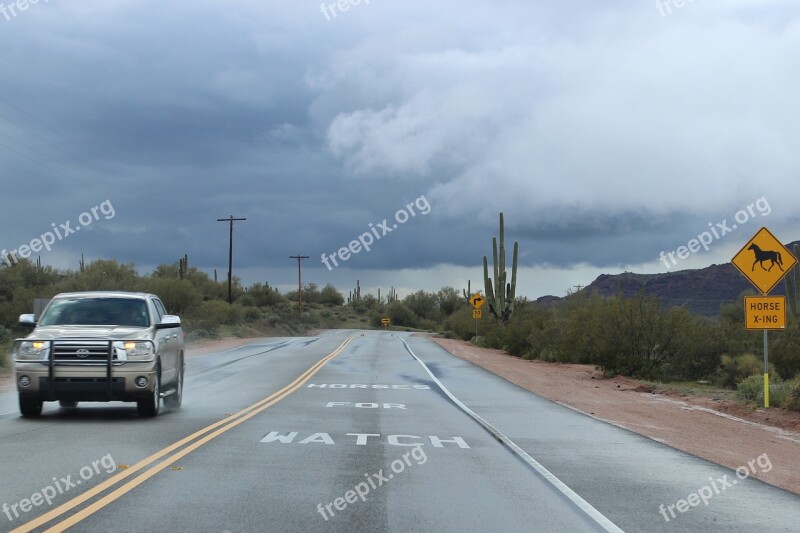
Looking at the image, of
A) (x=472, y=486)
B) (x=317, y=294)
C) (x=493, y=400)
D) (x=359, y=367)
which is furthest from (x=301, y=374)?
(x=317, y=294)

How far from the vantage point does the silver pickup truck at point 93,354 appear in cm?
1364

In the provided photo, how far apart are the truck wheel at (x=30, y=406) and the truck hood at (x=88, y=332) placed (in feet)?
3.19

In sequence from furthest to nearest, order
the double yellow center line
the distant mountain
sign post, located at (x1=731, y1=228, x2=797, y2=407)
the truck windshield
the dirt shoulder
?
the distant mountain < sign post, located at (x1=731, y1=228, x2=797, y2=407) < the truck windshield < the dirt shoulder < the double yellow center line

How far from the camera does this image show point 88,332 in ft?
46.3

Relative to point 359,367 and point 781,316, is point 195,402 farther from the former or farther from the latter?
point 359,367

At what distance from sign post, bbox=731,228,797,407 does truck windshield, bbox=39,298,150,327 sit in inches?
476

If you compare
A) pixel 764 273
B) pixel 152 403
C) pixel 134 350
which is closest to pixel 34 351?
pixel 134 350

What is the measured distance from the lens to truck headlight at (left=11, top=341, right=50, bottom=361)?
13.7m

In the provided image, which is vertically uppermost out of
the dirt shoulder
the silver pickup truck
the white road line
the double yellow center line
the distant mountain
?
the distant mountain

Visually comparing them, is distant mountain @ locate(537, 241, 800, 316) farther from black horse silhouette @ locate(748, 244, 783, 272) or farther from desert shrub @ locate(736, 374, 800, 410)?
black horse silhouette @ locate(748, 244, 783, 272)

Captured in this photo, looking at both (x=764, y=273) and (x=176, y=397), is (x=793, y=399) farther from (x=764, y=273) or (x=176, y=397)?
(x=176, y=397)

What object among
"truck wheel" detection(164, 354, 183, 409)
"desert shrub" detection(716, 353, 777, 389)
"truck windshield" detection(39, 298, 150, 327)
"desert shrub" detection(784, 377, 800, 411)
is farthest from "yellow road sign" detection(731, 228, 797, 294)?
"truck windshield" detection(39, 298, 150, 327)

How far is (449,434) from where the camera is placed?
14.0 metres

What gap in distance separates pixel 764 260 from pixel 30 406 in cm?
1446
